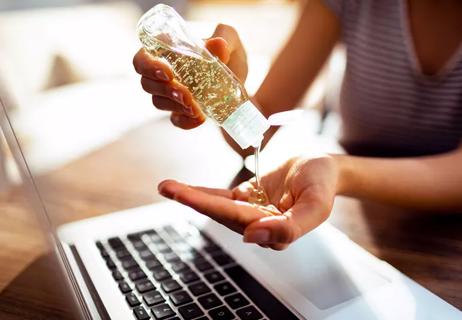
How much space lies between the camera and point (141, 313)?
1.52 feet

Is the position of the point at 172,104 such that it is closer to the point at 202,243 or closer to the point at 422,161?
the point at 202,243

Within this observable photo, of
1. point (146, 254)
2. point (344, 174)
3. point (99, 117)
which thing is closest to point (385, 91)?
point (344, 174)

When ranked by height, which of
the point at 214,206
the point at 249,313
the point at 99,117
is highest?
the point at 214,206

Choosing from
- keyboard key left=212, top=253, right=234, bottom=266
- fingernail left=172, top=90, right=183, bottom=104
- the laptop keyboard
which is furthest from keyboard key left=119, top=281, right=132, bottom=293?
fingernail left=172, top=90, right=183, bottom=104

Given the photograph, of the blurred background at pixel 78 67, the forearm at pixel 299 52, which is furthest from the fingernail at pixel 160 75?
the blurred background at pixel 78 67

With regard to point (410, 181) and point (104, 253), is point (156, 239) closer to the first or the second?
point (104, 253)

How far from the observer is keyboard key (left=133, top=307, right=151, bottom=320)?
0.46 m

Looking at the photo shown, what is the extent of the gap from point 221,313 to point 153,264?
0.11 m

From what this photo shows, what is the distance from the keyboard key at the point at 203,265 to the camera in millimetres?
542

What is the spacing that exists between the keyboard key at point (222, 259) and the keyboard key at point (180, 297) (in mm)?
68

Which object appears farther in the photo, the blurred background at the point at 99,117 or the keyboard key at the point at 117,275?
the blurred background at the point at 99,117

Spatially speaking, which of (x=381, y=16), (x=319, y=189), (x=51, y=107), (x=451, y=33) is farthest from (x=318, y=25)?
(x=51, y=107)

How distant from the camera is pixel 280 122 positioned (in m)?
0.58

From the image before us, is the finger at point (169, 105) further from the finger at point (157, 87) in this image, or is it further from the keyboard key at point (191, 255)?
the keyboard key at point (191, 255)
